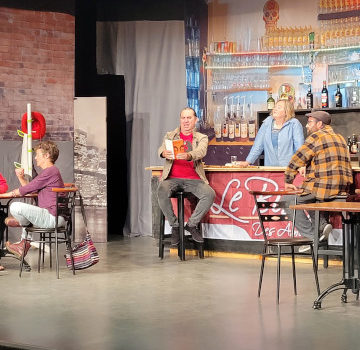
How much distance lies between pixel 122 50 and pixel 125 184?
1903 mm

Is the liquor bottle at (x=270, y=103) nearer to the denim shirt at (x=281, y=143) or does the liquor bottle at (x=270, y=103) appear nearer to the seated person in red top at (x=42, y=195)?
the denim shirt at (x=281, y=143)

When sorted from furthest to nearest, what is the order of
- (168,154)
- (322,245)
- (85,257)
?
(168,154) → (322,245) → (85,257)

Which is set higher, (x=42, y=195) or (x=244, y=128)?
(x=244, y=128)

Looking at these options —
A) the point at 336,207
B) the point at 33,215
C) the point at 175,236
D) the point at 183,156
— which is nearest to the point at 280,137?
the point at 183,156

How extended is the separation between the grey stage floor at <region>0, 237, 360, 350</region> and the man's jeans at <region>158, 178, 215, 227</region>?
1.88ft

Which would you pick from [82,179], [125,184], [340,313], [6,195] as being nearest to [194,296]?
[340,313]

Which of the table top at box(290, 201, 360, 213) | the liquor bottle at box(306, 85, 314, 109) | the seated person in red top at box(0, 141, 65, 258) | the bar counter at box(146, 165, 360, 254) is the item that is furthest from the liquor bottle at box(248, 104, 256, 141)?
the table top at box(290, 201, 360, 213)

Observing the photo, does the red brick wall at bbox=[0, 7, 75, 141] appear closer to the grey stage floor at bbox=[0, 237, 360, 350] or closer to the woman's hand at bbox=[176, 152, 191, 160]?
the woman's hand at bbox=[176, 152, 191, 160]

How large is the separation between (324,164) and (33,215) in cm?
272

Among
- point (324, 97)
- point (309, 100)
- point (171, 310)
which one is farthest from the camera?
point (309, 100)

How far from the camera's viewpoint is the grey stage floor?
4934 mm

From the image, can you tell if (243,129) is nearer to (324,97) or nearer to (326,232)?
(324,97)

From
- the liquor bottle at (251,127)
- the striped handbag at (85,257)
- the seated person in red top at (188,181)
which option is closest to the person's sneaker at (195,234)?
the seated person in red top at (188,181)

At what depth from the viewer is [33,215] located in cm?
752
